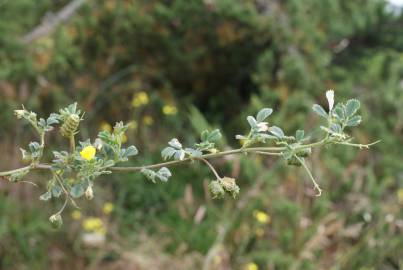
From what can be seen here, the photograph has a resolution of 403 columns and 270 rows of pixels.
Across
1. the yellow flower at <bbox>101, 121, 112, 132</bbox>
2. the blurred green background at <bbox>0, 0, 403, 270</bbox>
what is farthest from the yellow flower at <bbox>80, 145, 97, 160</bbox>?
the yellow flower at <bbox>101, 121, 112, 132</bbox>

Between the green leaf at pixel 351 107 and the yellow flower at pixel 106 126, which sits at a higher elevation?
the yellow flower at pixel 106 126

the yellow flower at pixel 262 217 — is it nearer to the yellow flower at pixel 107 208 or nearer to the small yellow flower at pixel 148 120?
the yellow flower at pixel 107 208

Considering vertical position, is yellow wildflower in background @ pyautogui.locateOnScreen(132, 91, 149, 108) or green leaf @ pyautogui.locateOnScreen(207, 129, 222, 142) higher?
yellow wildflower in background @ pyautogui.locateOnScreen(132, 91, 149, 108)

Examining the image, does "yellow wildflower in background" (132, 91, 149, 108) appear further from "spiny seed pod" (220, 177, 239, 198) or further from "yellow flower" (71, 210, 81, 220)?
"spiny seed pod" (220, 177, 239, 198)

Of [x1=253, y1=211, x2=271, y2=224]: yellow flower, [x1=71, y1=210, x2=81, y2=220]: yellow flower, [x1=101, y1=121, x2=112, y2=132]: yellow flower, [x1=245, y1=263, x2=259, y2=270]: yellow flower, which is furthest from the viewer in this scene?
[x1=101, y1=121, x2=112, y2=132]: yellow flower

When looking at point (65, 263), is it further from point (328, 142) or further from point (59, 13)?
point (328, 142)

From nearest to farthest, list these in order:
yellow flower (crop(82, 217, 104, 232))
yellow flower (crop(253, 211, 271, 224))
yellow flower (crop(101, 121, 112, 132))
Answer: yellow flower (crop(253, 211, 271, 224)) → yellow flower (crop(82, 217, 104, 232)) → yellow flower (crop(101, 121, 112, 132))

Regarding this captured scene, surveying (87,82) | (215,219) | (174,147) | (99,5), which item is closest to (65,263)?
(215,219)

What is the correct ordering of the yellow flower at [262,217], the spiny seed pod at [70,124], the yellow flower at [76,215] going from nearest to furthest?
the spiny seed pod at [70,124] → the yellow flower at [262,217] → the yellow flower at [76,215]

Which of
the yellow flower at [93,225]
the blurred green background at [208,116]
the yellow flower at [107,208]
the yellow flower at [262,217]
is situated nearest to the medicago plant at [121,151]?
the blurred green background at [208,116]
